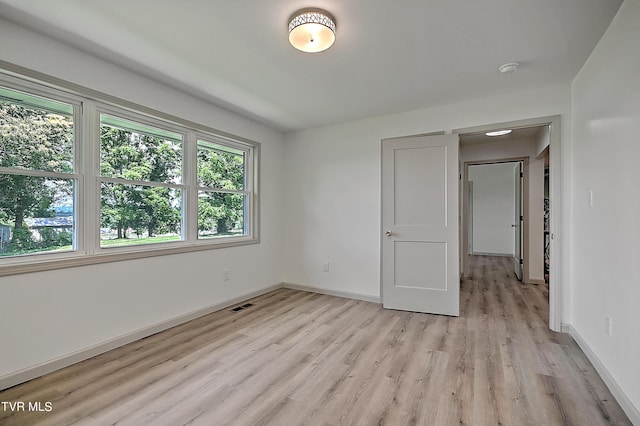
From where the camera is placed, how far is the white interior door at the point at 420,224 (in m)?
3.41

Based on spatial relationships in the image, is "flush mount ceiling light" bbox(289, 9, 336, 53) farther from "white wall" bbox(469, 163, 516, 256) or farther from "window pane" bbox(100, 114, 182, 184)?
"white wall" bbox(469, 163, 516, 256)

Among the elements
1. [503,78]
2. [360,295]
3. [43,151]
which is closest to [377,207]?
[360,295]

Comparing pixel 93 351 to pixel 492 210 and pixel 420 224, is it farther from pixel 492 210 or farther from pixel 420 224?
pixel 492 210

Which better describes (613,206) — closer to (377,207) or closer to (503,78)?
(503,78)

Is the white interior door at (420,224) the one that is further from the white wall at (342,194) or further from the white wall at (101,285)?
the white wall at (101,285)

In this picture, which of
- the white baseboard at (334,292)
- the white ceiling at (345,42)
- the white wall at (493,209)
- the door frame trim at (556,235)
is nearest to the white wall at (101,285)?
the white ceiling at (345,42)

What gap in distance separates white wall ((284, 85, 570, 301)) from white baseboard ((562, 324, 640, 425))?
2027 mm

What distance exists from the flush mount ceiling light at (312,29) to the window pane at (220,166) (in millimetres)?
1996

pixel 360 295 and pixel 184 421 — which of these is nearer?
pixel 184 421

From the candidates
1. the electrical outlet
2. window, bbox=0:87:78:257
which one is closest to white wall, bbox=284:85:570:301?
the electrical outlet

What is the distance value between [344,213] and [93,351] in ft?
9.93

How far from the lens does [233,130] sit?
12.5ft

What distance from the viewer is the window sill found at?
80.8 inches

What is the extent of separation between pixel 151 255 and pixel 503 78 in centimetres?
374
